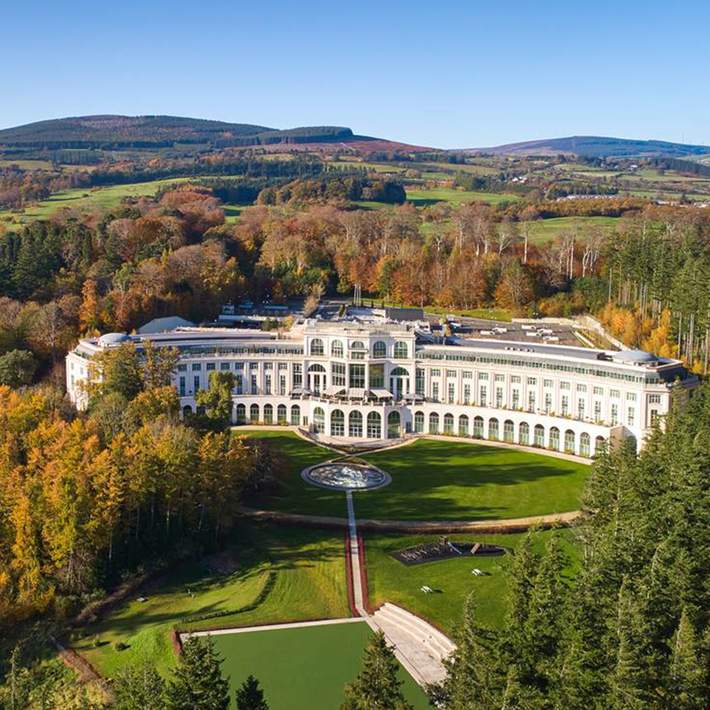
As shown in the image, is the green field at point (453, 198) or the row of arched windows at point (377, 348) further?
the green field at point (453, 198)

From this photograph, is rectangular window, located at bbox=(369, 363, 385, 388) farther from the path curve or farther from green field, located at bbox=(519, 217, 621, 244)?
green field, located at bbox=(519, 217, 621, 244)

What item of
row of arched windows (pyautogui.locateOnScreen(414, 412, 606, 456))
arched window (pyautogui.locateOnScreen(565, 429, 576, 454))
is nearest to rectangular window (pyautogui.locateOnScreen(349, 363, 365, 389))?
row of arched windows (pyautogui.locateOnScreen(414, 412, 606, 456))

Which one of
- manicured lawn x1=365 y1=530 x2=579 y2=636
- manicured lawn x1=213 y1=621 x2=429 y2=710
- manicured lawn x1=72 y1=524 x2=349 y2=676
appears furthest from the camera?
manicured lawn x1=365 y1=530 x2=579 y2=636

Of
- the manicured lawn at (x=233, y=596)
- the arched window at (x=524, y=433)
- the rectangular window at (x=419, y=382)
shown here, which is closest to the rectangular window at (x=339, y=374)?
the rectangular window at (x=419, y=382)

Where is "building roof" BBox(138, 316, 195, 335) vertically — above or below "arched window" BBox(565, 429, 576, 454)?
above

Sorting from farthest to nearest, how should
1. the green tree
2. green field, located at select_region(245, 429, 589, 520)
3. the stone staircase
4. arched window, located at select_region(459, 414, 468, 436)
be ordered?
arched window, located at select_region(459, 414, 468, 436) → the green tree → green field, located at select_region(245, 429, 589, 520) → the stone staircase

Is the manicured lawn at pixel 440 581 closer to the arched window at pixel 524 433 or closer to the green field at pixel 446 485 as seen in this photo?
the green field at pixel 446 485

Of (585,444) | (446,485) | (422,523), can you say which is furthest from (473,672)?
(585,444)
